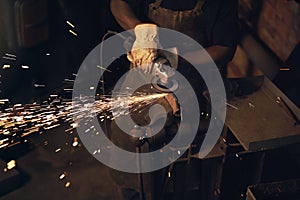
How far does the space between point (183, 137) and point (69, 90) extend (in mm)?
2712

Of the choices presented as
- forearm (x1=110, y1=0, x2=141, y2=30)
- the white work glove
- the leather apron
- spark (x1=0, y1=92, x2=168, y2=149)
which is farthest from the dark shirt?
spark (x1=0, y1=92, x2=168, y2=149)

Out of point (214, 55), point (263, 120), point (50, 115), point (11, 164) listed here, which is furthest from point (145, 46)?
point (50, 115)

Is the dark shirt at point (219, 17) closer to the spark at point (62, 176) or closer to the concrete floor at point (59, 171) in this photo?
the concrete floor at point (59, 171)

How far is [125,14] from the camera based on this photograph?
4.01 meters

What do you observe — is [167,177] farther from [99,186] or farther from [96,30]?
[96,30]

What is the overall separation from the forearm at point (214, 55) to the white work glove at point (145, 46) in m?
0.36

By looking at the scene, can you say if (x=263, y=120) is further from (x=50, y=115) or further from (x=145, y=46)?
(x=50, y=115)

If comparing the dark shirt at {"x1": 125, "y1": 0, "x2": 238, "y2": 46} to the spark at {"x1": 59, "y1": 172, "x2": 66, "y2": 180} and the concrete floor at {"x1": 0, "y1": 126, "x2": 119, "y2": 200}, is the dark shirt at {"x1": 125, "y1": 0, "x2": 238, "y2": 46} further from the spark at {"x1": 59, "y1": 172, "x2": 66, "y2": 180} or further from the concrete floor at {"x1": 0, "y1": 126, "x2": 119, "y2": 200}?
the spark at {"x1": 59, "y1": 172, "x2": 66, "y2": 180}

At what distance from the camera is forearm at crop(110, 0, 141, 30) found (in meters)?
3.97

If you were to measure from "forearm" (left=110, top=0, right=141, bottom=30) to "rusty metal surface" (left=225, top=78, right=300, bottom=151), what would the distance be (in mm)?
1142

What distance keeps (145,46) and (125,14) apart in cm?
58

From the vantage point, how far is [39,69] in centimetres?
563

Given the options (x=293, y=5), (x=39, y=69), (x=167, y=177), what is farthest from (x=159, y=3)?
(x=39, y=69)

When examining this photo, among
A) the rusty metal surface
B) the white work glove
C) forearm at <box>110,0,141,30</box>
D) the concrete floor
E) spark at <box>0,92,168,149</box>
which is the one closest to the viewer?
the rusty metal surface
